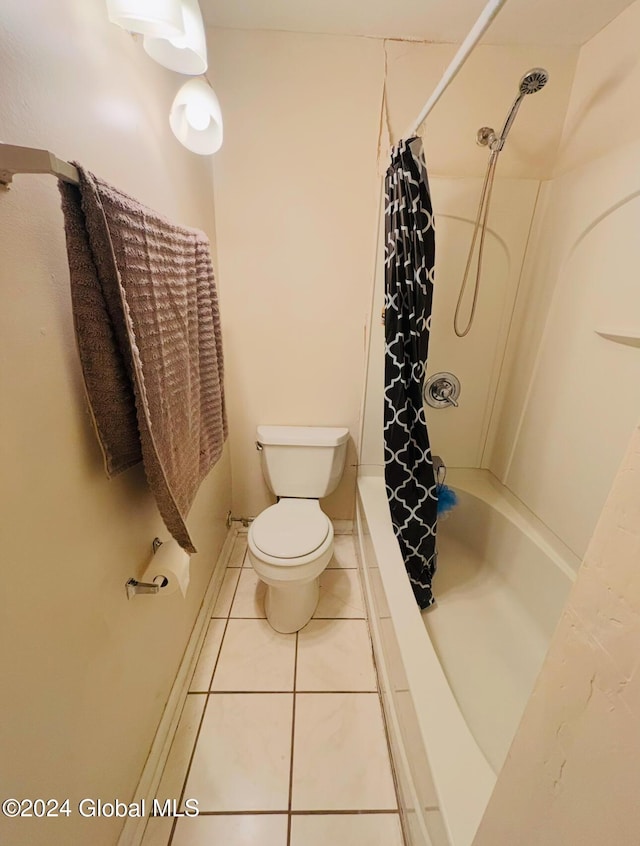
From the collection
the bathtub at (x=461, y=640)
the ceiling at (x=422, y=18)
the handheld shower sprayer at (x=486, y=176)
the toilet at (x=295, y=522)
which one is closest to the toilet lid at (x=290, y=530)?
the toilet at (x=295, y=522)

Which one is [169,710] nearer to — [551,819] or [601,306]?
[551,819]

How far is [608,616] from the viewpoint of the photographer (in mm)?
316

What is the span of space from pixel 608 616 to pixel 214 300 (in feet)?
3.77

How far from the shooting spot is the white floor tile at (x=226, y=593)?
1.51 meters

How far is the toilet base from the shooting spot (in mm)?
1382

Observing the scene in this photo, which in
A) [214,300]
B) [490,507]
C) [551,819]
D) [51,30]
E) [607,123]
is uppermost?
[607,123]

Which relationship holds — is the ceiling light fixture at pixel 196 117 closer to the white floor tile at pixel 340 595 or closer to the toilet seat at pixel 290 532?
the toilet seat at pixel 290 532

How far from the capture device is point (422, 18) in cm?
123

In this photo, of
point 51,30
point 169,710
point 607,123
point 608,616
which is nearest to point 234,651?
point 169,710

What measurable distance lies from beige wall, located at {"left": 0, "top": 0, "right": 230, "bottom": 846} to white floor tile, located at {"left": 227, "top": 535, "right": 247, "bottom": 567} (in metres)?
0.85

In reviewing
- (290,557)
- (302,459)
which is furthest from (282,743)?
(302,459)

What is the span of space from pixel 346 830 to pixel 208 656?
2.21ft

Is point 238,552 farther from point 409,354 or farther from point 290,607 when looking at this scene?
point 409,354

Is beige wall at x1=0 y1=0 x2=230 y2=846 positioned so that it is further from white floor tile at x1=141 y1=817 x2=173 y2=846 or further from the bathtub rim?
the bathtub rim
